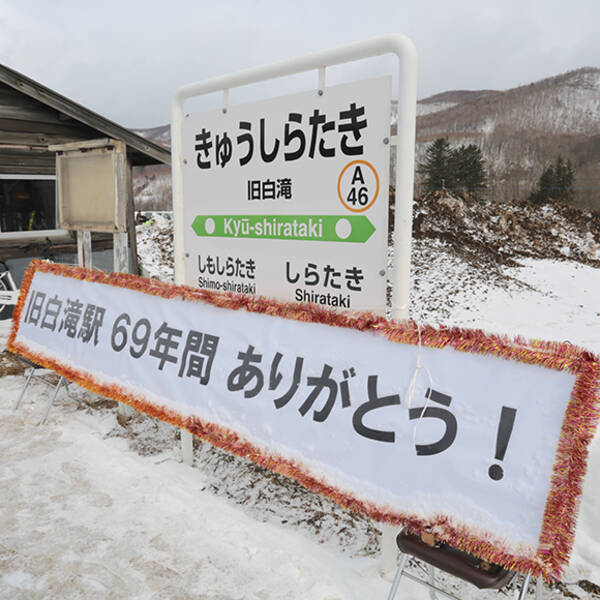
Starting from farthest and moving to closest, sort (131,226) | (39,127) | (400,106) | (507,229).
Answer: (507,229) → (131,226) → (39,127) → (400,106)

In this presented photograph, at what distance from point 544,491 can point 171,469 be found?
2762mm

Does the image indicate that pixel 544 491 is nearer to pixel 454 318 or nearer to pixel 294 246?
pixel 294 246

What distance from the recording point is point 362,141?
2.72 metres

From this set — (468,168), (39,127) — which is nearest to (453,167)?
(468,168)

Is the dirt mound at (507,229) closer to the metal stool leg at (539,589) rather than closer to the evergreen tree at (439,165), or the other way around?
the metal stool leg at (539,589)

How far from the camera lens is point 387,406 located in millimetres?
2432

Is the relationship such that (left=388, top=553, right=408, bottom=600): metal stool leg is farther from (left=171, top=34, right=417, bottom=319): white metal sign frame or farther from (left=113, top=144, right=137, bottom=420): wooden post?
(left=113, top=144, right=137, bottom=420): wooden post

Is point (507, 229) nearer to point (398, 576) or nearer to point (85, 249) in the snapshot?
point (85, 249)

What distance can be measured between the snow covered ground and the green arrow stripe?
182cm

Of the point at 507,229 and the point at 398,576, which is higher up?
the point at 507,229

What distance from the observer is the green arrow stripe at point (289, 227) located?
9.25ft

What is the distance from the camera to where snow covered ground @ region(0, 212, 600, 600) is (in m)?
2.60

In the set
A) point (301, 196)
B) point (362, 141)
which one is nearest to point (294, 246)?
point (301, 196)

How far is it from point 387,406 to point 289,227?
1330 millimetres
